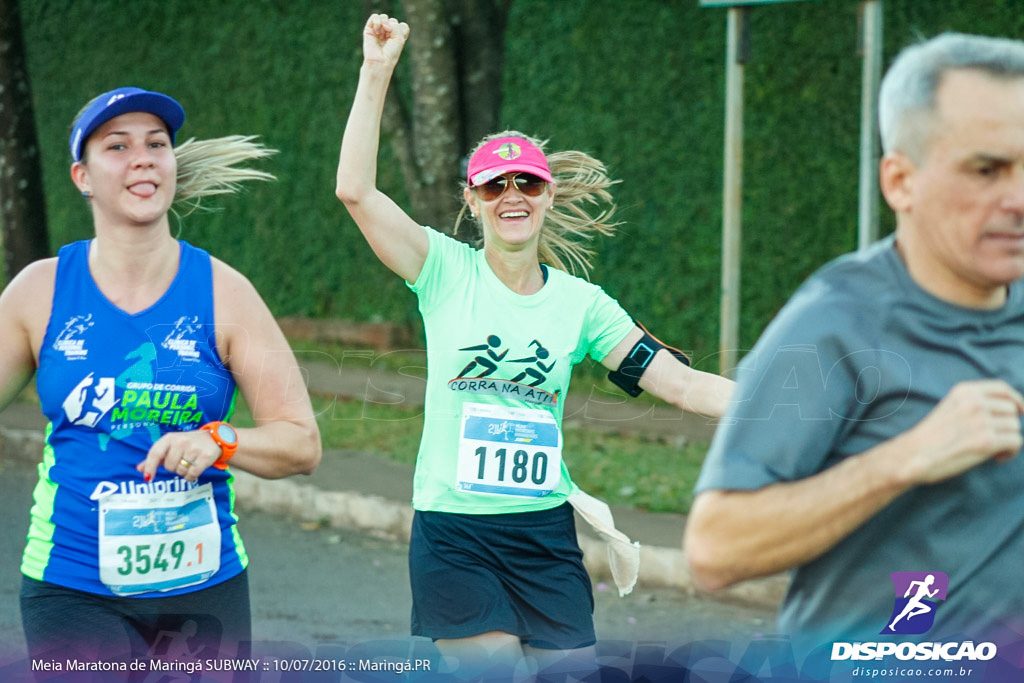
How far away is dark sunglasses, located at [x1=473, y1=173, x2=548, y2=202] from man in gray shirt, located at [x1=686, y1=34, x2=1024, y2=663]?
6.37 feet

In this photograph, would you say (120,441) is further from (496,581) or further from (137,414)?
(496,581)

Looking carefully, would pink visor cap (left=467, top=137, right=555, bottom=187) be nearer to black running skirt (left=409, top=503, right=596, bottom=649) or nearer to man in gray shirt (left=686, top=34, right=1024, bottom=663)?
black running skirt (left=409, top=503, right=596, bottom=649)

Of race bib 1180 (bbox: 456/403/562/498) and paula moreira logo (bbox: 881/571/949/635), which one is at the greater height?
paula moreira logo (bbox: 881/571/949/635)

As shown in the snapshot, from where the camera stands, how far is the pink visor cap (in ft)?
13.1

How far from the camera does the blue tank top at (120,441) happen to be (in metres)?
3.24

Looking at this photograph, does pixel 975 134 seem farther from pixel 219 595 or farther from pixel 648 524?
pixel 648 524

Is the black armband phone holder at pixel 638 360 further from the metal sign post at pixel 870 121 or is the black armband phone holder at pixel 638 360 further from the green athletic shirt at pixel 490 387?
the metal sign post at pixel 870 121

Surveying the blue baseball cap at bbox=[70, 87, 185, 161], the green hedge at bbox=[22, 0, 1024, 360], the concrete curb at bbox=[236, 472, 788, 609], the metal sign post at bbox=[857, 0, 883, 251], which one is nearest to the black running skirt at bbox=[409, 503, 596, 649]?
the blue baseball cap at bbox=[70, 87, 185, 161]

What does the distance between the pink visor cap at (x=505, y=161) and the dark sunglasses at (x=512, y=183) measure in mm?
21

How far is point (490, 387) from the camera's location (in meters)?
3.81

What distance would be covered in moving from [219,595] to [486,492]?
824mm

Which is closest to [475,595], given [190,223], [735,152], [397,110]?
[735,152]

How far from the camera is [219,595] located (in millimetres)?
3354

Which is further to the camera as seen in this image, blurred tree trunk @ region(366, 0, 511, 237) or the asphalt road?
blurred tree trunk @ region(366, 0, 511, 237)
